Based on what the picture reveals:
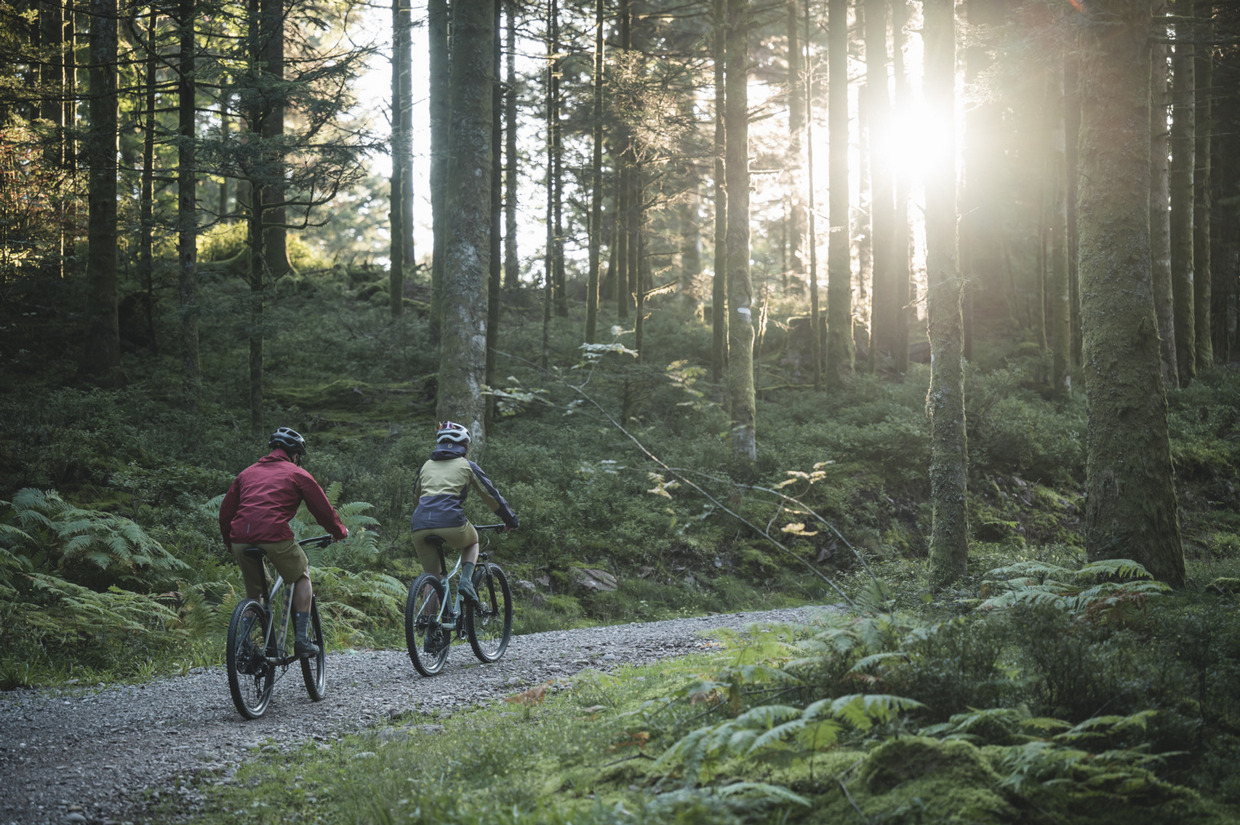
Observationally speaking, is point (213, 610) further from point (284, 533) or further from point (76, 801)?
point (76, 801)

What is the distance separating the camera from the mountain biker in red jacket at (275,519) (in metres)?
6.39

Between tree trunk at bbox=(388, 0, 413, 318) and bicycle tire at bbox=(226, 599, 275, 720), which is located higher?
tree trunk at bbox=(388, 0, 413, 318)

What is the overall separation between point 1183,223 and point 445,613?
22.5 meters

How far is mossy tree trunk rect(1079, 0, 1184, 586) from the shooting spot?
278 inches

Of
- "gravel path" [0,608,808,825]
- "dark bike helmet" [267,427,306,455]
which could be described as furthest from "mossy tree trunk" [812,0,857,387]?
"dark bike helmet" [267,427,306,455]

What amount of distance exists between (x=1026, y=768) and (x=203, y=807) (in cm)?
405

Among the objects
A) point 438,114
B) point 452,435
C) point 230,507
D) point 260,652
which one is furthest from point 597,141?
point 260,652

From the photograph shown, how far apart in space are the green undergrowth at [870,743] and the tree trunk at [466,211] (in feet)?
27.0

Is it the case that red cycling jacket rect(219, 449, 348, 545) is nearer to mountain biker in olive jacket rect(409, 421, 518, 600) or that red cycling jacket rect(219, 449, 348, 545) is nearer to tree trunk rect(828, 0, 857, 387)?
mountain biker in olive jacket rect(409, 421, 518, 600)

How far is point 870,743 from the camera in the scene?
352 cm

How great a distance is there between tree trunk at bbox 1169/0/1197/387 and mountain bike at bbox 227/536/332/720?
23318 mm

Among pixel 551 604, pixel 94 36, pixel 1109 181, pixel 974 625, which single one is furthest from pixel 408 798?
pixel 94 36

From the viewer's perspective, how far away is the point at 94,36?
18.1 metres

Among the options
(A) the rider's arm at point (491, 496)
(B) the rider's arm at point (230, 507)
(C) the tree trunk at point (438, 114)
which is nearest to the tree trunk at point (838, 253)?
(C) the tree trunk at point (438, 114)
